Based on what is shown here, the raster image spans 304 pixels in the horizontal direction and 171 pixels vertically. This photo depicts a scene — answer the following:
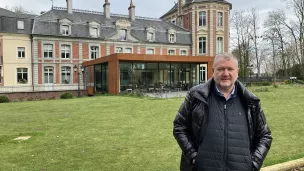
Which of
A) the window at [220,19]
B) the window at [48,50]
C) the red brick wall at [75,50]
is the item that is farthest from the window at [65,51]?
the window at [220,19]

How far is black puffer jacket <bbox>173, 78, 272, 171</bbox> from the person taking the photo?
231 cm

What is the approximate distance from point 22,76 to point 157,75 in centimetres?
1419

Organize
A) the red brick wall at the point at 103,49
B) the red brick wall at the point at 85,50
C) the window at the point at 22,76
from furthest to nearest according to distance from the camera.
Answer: the red brick wall at the point at 103,49, the red brick wall at the point at 85,50, the window at the point at 22,76

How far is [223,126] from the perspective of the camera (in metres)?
2.24

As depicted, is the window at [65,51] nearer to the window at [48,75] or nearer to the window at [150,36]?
the window at [48,75]

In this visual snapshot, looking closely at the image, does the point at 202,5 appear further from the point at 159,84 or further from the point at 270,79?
the point at 159,84

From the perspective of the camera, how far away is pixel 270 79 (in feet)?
121

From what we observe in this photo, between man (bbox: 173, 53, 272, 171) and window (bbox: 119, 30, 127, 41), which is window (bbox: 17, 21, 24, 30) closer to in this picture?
window (bbox: 119, 30, 127, 41)

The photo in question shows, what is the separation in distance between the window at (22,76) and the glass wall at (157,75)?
38.6 feet

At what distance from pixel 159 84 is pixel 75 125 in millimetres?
16429

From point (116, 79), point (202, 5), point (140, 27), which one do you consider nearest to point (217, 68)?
point (116, 79)

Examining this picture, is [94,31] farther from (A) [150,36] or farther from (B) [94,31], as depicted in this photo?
(A) [150,36]

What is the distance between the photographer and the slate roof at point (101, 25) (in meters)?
29.0

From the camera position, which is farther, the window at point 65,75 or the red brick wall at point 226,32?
the red brick wall at point 226,32
